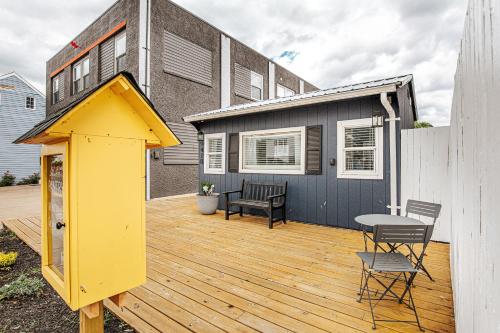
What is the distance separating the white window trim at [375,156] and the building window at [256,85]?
9.98 metres

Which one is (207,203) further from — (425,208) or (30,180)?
(30,180)

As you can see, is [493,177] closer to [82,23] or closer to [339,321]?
[339,321]

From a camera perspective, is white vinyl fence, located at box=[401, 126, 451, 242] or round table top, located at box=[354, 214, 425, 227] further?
white vinyl fence, located at box=[401, 126, 451, 242]

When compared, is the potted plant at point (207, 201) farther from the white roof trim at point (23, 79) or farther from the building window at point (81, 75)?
the white roof trim at point (23, 79)

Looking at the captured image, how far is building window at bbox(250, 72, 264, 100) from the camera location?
14641 millimetres

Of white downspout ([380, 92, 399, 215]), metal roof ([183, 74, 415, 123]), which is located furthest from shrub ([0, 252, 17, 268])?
white downspout ([380, 92, 399, 215])

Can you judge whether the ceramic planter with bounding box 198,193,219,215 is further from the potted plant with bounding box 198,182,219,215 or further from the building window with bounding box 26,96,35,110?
the building window with bounding box 26,96,35,110

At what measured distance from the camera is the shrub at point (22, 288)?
2854 mm

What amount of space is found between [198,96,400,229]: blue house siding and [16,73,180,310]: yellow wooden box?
445 cm

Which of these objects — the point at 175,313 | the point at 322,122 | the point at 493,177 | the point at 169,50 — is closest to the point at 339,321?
the point at 175,313

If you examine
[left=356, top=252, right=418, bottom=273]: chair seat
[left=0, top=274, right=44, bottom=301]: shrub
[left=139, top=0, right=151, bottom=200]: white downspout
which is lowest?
[left=0, top=274, right=44, bottom=301]: shrub

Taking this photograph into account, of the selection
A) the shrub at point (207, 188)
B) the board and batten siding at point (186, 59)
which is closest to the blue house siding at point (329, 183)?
the shrub at point (207, 188)

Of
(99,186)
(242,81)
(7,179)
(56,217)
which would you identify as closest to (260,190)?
(56,217)

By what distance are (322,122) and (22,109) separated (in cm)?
2051
